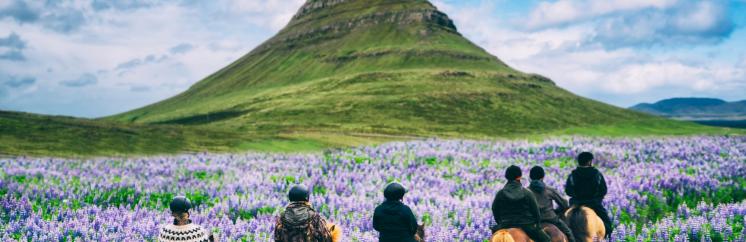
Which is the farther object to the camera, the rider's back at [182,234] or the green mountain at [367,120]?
the green mountain at [367,120]

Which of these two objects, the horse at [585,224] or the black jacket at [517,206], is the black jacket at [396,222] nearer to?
the black jacket at [517,206]

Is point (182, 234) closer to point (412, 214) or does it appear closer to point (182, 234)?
point (182, 234)

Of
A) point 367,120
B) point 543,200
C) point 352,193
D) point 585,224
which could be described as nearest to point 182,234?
point 543,200

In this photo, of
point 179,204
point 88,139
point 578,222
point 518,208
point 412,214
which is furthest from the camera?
point 88,139

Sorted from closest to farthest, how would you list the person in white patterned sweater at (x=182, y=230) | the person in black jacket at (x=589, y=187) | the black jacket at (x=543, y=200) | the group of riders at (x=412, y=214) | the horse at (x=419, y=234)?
the person in white patterned sweater at (x=182, y=230), the group of riders at (x=412, y=214), the horse at (x=419, y=234), the black jacket at (x=543, y=200), the person in black jacket at (x=589, y=187)

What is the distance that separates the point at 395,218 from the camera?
7.95 metres

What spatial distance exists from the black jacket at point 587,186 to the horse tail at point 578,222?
0.88 ft

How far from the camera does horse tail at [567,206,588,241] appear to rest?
10695 mm

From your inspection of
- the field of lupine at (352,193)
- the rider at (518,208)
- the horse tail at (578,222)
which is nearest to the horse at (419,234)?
the rider at (518,208)

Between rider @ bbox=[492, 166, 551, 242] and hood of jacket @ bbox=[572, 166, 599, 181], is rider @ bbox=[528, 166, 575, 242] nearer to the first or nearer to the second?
rider @ bbox=[492, 166, 551, 242]

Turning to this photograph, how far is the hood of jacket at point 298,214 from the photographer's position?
778cm

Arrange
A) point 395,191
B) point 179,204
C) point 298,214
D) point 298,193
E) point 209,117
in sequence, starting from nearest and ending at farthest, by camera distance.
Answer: point 179,204, point 298,193, point 298,214, point 395,191, point 209,117

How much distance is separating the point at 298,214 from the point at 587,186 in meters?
6.00

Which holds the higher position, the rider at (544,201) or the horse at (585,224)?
the rider at (544,201)
